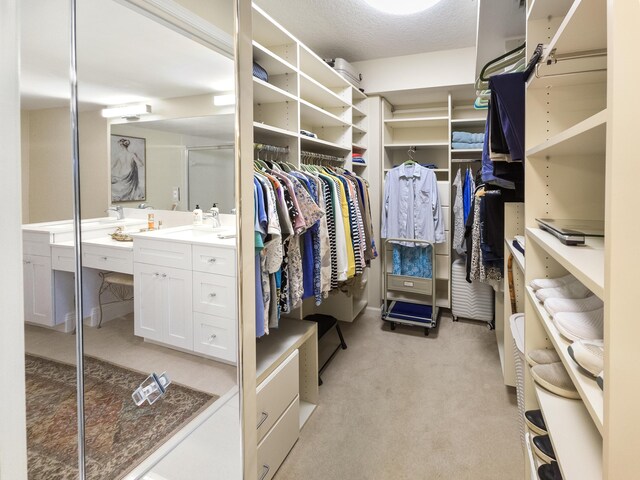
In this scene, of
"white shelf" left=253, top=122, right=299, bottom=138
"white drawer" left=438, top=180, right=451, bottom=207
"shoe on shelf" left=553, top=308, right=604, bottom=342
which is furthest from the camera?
"white drawer" left=438, top=180, right=451, bottom=207

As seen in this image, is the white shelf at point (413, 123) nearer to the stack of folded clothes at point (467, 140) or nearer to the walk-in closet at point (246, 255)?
the stack of folded clothes at point (467, 140)

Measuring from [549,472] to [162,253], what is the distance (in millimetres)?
1233

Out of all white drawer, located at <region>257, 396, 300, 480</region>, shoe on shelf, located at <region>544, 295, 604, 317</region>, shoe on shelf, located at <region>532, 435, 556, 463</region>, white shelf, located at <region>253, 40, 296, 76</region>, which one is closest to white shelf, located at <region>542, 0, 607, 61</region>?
shoe on shelf, located at <region>544, 295, 604, 317</region>

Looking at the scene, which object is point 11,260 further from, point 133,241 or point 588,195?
point 588,195

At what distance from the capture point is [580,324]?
871 mm

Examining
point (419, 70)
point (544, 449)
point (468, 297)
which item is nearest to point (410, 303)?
point (468, 297)

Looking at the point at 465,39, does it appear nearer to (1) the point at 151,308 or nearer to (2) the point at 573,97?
(2) the point at 573,97

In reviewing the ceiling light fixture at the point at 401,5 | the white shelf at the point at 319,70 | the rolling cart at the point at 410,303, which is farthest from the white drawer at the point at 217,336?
the rolling cart at the point at 410,303

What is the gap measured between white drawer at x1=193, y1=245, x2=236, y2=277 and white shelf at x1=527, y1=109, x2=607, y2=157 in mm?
983

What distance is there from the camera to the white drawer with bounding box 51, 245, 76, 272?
0.78 meters

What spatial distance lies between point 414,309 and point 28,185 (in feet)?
11.1

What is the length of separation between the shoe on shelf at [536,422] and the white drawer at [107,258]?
1.32 meters

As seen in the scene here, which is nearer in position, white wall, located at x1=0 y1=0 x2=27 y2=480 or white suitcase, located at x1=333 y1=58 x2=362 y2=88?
white wall, located at x1=0 y1=0 x2=27 y2=480

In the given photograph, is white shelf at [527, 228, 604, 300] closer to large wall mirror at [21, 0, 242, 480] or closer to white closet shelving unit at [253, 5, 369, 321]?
large wall mirror at [21, 0, 242, 480]
